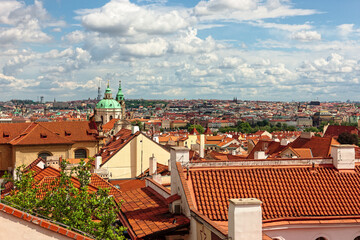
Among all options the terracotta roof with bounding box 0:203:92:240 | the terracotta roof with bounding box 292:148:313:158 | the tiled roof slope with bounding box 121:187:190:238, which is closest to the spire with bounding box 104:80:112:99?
the terracotta roof with bounding box 292:148:313:158

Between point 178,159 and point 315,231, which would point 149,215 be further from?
point 315,231

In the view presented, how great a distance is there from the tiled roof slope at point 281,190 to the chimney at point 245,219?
8.61 feet

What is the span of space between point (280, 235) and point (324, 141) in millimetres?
29264

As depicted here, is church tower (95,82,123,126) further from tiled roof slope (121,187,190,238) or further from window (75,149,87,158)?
tiled roof slope (121,187,190,238)

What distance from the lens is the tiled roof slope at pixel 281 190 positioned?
11609mm

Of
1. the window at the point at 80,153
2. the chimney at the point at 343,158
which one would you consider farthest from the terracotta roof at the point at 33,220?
the window at the point at 80,153

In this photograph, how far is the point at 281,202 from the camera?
12.0 meters

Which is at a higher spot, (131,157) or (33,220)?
(33,220)

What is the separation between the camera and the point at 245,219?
835 centimetres

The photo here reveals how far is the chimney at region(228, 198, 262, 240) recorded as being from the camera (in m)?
8.30

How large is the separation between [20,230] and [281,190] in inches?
319

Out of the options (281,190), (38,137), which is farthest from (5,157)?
(281,190)

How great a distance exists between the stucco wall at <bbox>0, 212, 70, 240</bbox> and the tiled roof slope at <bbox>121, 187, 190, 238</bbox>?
11.3ft

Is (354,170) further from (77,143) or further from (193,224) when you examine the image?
(77,143)
